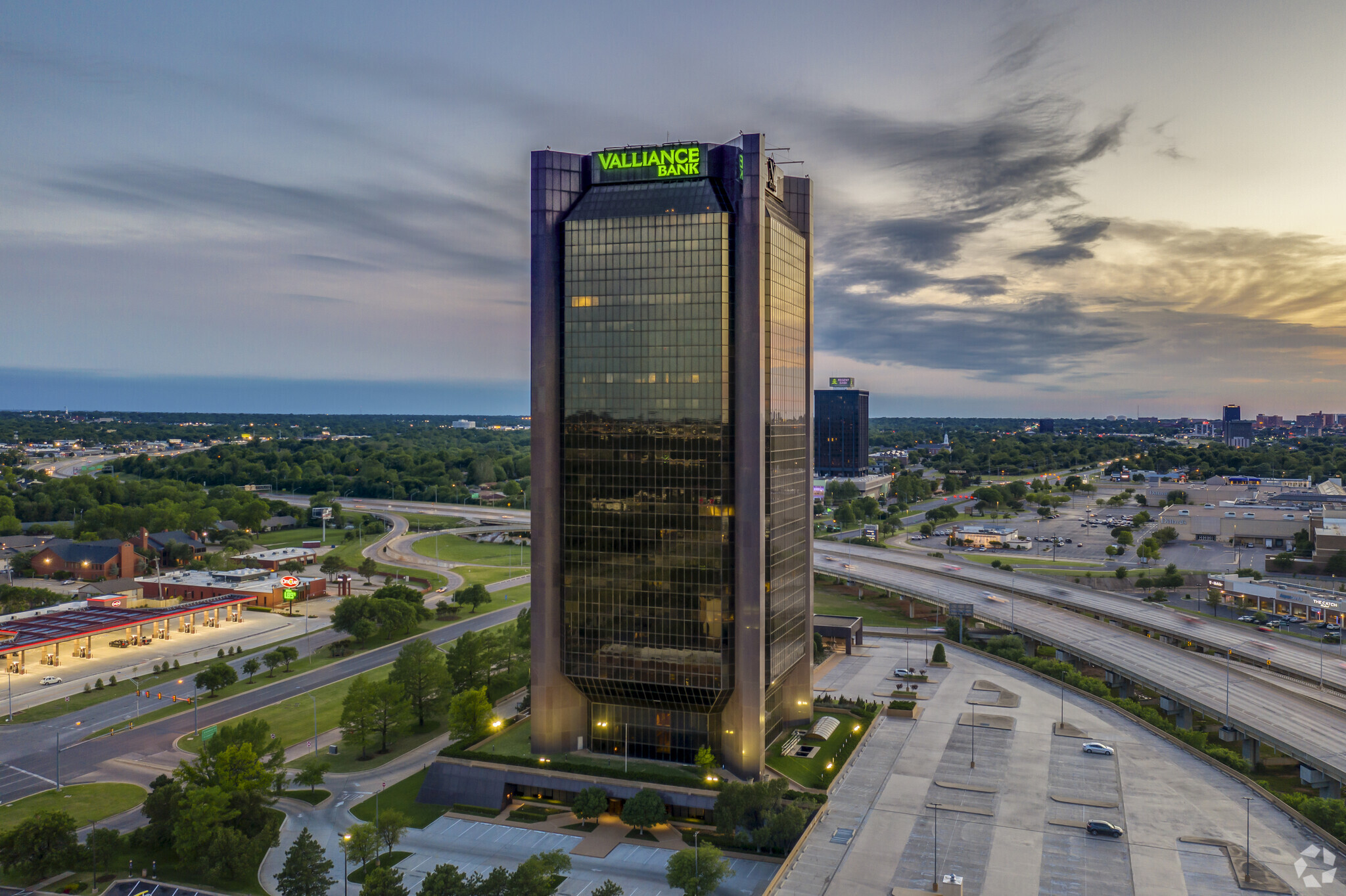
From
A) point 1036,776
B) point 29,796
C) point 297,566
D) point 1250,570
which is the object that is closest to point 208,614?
point 297,566

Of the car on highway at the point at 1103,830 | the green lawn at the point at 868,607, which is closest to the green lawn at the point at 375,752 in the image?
the car on highway at the point at 1103,830

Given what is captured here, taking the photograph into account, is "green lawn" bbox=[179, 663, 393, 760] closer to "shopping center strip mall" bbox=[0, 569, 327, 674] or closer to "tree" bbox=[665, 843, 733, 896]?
"shopping center strip mall" bbox=[0, 569, 327, 674]

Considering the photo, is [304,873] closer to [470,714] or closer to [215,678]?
[470,714]

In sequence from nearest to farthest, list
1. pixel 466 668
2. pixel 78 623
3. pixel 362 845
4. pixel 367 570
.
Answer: pixel 362 845 → pixel 466 668 → pixel 78 623 → pixel 367 570

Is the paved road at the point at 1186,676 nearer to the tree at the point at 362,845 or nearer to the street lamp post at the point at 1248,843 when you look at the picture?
the street lamp post at the point at 1248,843

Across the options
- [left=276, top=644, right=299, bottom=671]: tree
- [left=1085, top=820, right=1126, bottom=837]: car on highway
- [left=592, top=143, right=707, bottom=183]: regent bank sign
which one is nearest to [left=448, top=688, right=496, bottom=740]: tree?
[left=276, top=644, right=299, bottom=671]: tree

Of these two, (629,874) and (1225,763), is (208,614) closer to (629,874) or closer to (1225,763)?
(629,874)

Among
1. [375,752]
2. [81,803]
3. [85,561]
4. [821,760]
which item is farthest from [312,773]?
[85,561]
